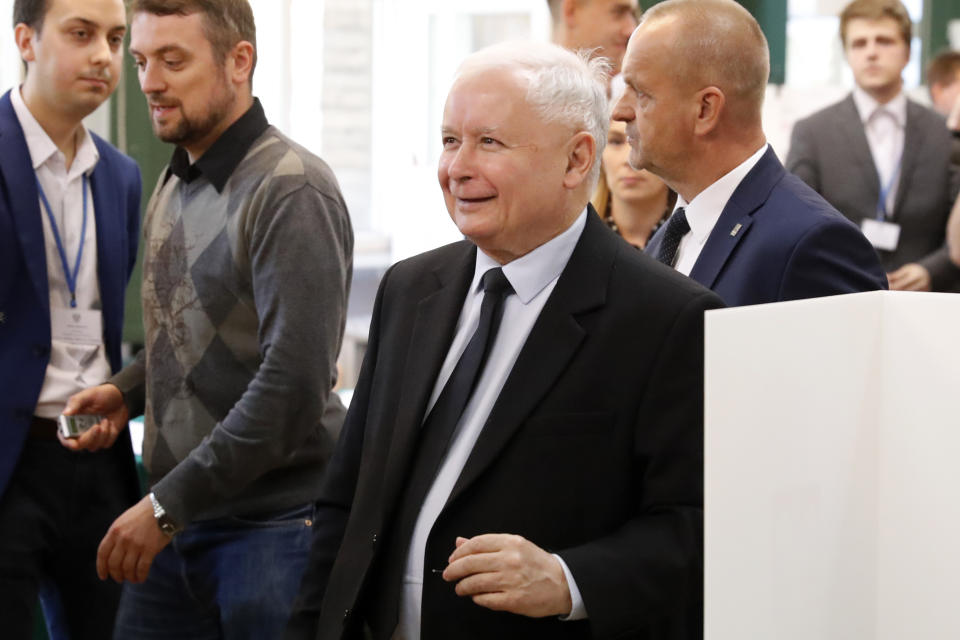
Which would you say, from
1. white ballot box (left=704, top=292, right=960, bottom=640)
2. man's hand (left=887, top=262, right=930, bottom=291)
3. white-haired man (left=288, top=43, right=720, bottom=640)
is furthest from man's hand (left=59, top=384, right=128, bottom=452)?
man's hand (left=887, top=262, right=930, bottom=291)

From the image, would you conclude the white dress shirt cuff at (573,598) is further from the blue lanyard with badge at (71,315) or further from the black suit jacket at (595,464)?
the blue lanyard with badge at (71,315)

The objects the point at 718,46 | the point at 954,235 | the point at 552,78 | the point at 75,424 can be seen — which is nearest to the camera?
the point at 552,78

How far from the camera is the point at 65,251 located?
2.58 m

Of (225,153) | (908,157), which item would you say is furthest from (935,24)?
(225,153)

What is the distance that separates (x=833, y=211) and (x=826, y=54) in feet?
15.6

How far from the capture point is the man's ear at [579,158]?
1.70 meters

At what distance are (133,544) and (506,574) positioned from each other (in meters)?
0.95

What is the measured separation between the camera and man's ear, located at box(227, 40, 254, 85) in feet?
7.66

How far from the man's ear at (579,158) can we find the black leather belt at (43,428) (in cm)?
136

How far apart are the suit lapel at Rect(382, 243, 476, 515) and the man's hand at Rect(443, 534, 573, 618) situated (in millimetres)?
230

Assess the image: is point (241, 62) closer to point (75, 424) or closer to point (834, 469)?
point (75, 424)

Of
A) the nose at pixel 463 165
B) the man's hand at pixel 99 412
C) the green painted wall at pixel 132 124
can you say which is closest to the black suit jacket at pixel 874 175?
the green painted wall at pixel 132 124

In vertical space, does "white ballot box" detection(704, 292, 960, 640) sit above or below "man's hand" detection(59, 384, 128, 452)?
above

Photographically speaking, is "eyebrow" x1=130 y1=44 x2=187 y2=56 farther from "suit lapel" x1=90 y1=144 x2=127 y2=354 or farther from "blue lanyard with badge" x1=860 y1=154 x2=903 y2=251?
"blue lanyard with badge" x1=860 y1=154 x2=903 y2=251
